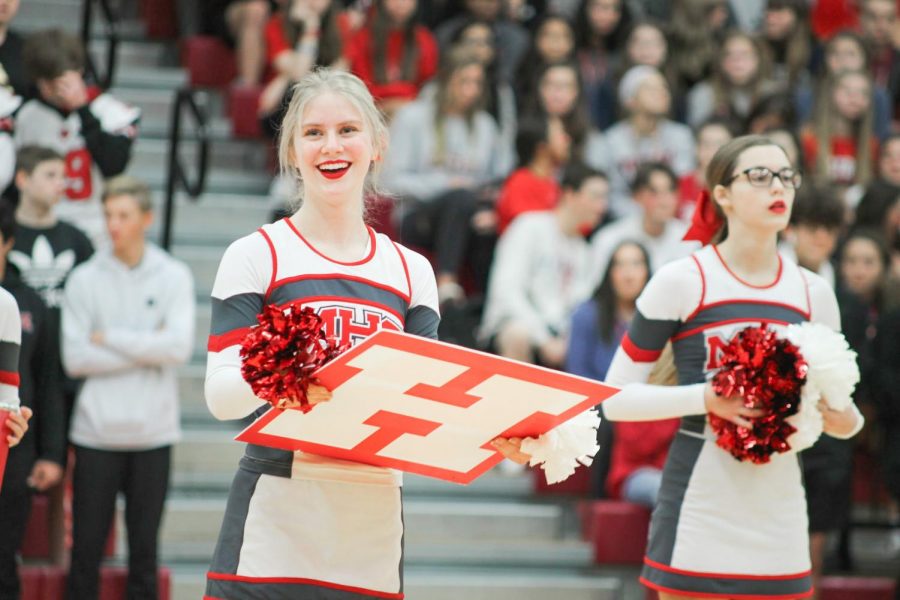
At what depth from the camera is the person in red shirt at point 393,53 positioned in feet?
27.1

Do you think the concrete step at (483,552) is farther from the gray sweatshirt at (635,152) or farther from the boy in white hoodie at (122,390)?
the gray sweatshirt at (635,152)

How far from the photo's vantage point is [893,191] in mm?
7648

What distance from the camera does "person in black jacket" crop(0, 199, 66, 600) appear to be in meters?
5.26

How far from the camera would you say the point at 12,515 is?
17.4 ft

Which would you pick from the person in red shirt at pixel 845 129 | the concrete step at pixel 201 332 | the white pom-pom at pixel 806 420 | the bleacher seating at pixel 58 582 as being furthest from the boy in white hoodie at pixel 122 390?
the person in red shirt at pixel 845 129

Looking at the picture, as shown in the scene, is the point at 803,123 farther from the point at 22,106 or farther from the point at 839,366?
the point at 839,366

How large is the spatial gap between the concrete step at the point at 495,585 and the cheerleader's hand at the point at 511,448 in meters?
3.09

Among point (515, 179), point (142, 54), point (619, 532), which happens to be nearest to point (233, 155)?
point (142, 54)

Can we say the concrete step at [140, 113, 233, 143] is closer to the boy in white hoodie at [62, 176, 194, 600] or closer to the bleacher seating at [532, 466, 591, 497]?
the boy in white hoodie at [62, 176, 194, 600]

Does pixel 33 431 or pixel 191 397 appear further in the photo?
pixel 191 397

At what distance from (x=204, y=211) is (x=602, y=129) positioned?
98.4 inches

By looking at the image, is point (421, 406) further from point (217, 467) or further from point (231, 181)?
point (231, 181)

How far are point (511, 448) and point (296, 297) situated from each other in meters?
0.56

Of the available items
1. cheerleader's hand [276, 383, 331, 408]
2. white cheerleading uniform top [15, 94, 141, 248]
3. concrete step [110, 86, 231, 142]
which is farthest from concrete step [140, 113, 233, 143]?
cheerleader's hand [276, 383, 331, 408]
